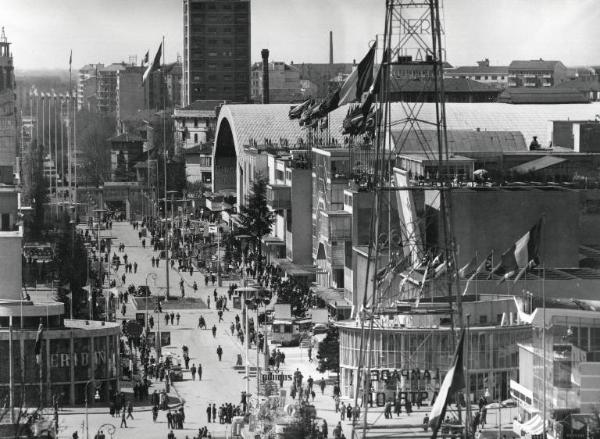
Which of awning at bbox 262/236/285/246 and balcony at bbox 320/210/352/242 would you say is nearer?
balcony at bbox 320/210/352/242

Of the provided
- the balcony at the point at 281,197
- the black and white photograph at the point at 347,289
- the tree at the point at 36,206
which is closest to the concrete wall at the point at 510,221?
the black and white photograph at the point at 347,289

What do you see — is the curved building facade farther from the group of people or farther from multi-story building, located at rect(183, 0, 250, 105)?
multi-story building, located at rect(183, 0, 250, 105)

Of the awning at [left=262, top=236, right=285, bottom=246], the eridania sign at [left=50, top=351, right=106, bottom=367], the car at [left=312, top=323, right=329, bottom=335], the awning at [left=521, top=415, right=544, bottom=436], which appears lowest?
the awning at [left=521, top=415, right=544, bottom=436]

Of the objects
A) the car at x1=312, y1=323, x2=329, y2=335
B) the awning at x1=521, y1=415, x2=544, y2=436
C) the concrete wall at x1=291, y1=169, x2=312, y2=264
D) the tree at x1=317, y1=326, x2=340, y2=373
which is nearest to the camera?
the awning at x1=521, y1=415, x2=544, y2=436

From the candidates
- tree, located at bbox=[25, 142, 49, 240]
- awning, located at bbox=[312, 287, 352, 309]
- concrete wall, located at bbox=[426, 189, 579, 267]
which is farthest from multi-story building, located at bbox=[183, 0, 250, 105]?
concrete wall, located at bbox=[426, 189, 579, 267]

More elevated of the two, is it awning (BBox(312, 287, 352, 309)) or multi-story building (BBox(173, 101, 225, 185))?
multi-story building (BBox(173, 101, 225, 185))

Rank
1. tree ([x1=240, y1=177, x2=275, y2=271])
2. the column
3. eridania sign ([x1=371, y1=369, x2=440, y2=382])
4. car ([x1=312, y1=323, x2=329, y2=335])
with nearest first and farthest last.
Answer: eridania sign ([x1=371, y1=369, x2=440, y2=382]), the column, car ([x1=312, y1=323, x2=329, y2=335]), tree ([x1=240, y1=177, x2=275, y2=271])

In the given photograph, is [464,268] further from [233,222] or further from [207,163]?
[207,163]

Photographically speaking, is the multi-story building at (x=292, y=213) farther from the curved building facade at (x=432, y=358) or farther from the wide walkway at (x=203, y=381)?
the curved building facade at (x=432, y=358)
